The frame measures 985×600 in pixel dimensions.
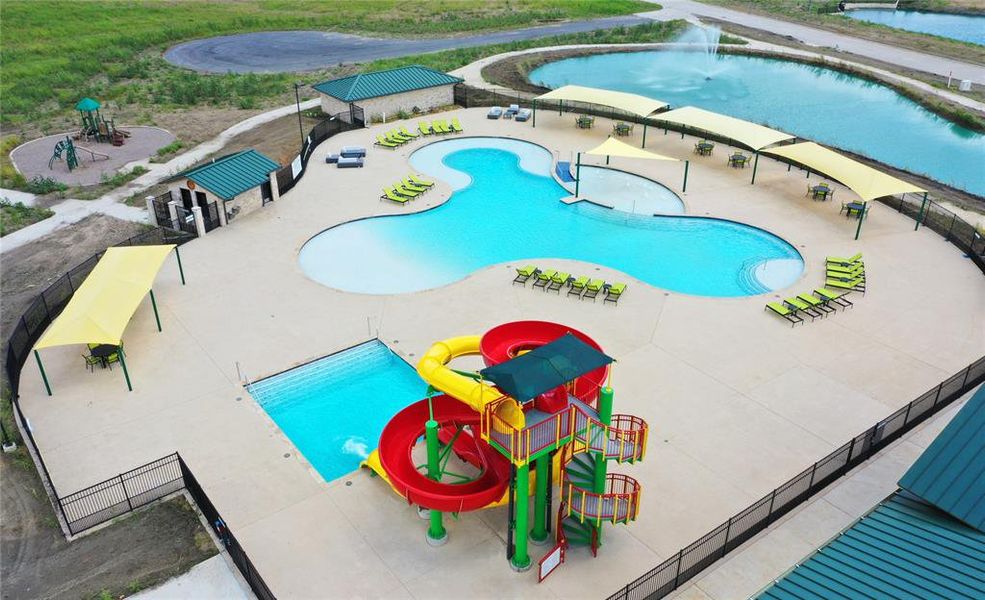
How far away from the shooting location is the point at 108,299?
24.4 metres

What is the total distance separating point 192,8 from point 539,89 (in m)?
60.7

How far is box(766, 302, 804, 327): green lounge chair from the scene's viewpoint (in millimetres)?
26859

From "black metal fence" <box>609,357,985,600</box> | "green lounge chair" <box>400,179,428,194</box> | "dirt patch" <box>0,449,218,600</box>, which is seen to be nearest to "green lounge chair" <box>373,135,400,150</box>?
"green lounge chair" <box>400,179,428,194</box>

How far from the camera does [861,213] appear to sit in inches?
Result: 1348

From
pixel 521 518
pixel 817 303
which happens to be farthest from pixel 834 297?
pixel 521 518

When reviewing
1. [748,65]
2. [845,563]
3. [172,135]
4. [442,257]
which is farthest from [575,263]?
[748,65]

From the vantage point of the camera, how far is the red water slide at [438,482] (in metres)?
16.3

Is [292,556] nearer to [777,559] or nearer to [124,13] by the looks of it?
[777,559]

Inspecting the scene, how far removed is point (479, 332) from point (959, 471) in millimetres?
15207

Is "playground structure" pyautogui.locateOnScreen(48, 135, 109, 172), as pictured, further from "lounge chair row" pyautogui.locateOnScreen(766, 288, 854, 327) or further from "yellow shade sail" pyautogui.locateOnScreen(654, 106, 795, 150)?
"lounge chair row" pyautogui.locateOnScreen(766, 288, 854, 327)

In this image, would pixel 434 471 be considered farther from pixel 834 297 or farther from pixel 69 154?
pixel 69 154

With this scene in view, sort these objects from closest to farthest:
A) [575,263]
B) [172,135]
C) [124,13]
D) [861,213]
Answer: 1. [575,263]
2. [861,213]
3. [172,135]
4. [124,13]

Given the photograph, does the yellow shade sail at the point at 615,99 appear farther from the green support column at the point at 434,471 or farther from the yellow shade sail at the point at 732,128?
the green support column at the point at 434,471

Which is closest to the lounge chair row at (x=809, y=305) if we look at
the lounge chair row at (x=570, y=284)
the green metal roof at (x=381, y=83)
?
the lounge chair row at (x=570, y=284)
